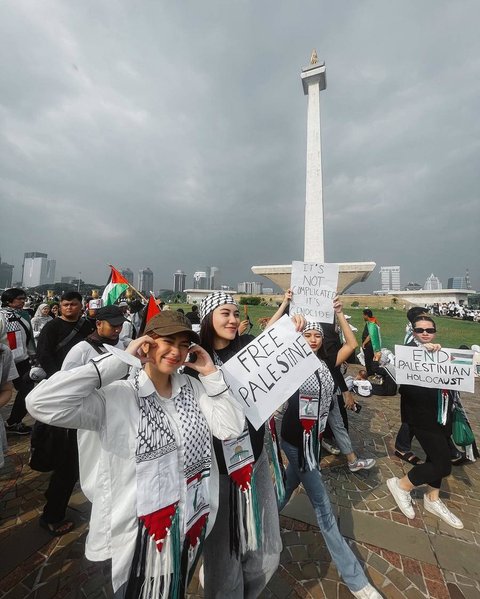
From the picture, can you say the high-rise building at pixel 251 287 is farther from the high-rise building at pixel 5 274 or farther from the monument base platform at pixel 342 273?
the high-rise building at pixel 5 274

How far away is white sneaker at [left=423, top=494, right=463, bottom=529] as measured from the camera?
9.53ft

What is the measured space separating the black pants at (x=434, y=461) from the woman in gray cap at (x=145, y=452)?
249 cm

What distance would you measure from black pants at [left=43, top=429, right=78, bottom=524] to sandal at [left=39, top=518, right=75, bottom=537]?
2 cm

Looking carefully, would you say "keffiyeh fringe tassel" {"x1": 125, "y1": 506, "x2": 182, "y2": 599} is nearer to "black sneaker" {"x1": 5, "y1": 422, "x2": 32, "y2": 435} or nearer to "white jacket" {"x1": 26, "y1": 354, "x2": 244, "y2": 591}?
"white jacket" {"x1": 26, "y1": 354, "x2": 244, "y2": 591}

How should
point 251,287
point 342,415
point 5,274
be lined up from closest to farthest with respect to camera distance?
point 342,415, point 251,287, point 5,274

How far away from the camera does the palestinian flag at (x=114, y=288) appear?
6160mm

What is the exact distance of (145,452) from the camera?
1.32 metres

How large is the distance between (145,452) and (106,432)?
20 cm

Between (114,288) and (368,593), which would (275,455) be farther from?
(114,288)

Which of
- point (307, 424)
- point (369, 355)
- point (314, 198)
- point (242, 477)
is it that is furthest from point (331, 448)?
point (314, 198)

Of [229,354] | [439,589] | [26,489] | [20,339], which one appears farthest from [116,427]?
[20,339]

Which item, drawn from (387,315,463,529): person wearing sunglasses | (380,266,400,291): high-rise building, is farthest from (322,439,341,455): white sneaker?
(380,266,400,291): high-rise building

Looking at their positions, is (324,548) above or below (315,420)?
below

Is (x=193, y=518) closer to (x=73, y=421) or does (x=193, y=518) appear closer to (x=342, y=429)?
(x=73, y=421)
